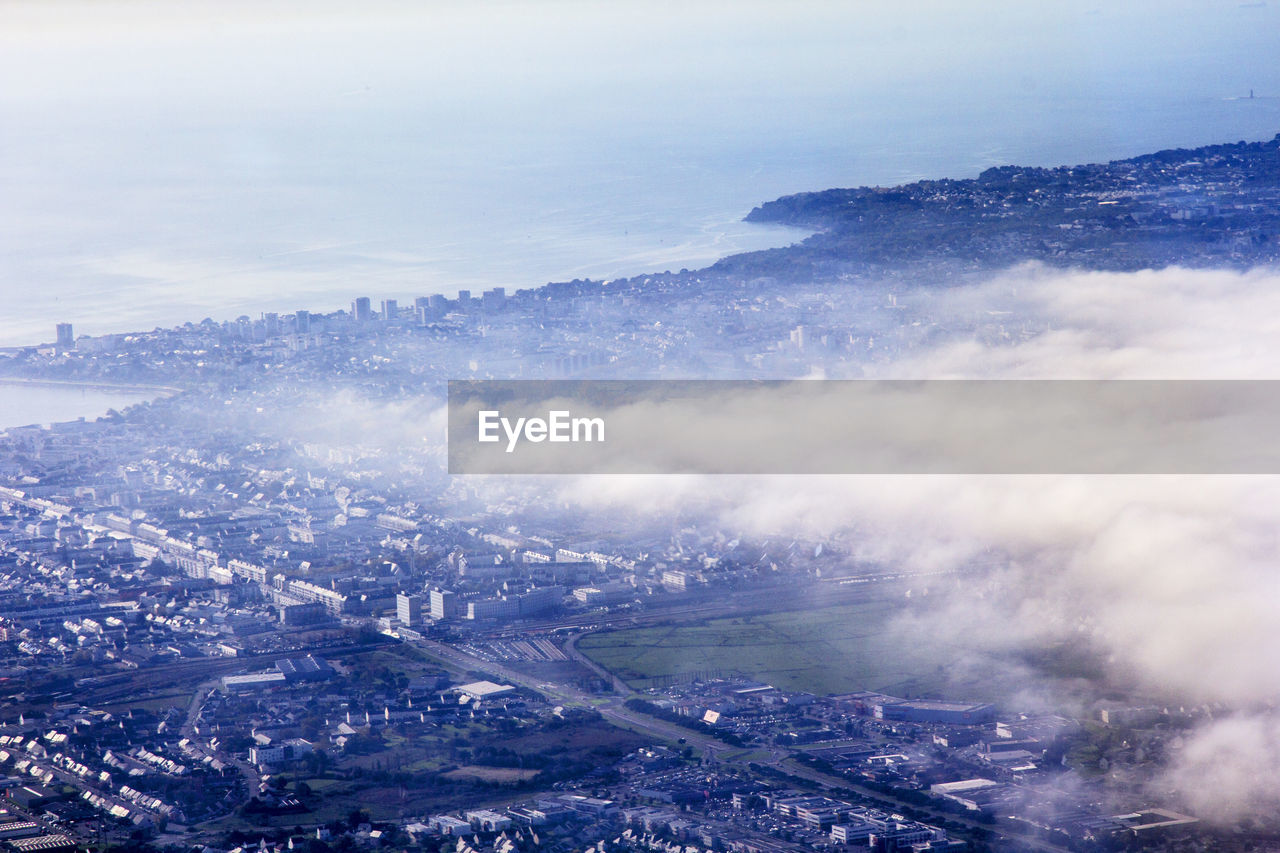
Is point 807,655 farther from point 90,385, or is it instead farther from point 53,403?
point 90,385

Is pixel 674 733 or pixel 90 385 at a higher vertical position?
pixel 90 385

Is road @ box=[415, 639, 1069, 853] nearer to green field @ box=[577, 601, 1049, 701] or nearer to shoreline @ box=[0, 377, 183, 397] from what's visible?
green field @ box=[577, 601, 1049, 701]

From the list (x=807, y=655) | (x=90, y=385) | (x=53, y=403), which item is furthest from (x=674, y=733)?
(x=90, y=385)

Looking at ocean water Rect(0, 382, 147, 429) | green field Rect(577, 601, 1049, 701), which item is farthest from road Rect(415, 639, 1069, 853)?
ocean water Rect(0, 382, 147, 429)

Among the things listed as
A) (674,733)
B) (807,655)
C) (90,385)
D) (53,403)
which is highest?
(90,385)

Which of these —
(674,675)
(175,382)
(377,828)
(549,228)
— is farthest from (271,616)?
(549,228)

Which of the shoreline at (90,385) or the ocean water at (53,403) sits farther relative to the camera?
the shoreline at (90,385)

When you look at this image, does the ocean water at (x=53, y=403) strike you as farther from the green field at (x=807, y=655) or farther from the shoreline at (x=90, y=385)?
the green field at (x=807, y=655)

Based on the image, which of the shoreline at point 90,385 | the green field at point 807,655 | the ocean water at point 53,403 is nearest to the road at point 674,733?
the green field at point 807,655
